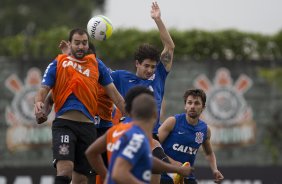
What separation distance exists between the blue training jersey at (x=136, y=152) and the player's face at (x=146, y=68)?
9.72 ft

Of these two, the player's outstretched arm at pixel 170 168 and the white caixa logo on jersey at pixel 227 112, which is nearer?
the player's outstretched arm at pixel 170 168

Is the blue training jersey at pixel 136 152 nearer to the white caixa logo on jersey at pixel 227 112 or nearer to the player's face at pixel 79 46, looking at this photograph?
the player's face at pixel 79 46

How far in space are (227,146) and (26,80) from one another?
463 cm

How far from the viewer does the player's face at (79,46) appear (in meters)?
10.4

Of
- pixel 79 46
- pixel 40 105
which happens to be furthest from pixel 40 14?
pixel 40 105

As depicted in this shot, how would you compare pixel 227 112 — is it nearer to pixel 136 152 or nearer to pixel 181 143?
pixel 181 143

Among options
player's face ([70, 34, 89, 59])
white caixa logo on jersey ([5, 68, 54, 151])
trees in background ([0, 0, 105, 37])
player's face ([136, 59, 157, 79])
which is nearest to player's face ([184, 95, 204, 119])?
player's face ([136, 59, 157, 79])

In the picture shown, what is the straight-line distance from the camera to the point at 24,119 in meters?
19.3

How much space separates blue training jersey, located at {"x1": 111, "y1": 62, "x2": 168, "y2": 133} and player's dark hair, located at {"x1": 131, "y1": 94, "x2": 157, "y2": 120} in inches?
116

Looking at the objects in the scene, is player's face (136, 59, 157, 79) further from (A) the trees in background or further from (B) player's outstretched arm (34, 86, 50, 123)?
(A) the trees in background

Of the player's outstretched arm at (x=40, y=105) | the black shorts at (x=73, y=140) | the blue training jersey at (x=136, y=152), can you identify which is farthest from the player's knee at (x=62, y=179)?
the blue training jersey at (x=136, y=152)

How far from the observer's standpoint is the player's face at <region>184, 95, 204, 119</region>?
11.1 m

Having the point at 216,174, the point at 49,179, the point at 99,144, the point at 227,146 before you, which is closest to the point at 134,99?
the point at 99,144

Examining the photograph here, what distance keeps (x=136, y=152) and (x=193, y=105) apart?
3633 millimetres
